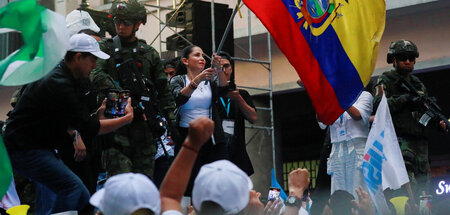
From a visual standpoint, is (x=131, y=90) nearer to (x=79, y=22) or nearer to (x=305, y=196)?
(x=79, y=22)

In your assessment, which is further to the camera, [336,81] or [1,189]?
[336,81]

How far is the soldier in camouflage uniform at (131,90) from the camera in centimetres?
853

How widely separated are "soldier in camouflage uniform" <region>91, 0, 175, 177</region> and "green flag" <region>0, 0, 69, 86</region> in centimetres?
198

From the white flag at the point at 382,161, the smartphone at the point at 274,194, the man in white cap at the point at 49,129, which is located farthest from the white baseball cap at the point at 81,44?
the white flag at the point at 382,161

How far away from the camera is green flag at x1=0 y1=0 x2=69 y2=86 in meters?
6.36

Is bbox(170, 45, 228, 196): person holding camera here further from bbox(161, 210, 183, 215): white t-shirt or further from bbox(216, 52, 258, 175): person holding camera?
bbox(161, 210, 183, 215): white t-shirt

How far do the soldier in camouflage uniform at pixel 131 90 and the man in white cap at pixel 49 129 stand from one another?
1.33m

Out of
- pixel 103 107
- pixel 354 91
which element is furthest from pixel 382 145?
pixel 103 107

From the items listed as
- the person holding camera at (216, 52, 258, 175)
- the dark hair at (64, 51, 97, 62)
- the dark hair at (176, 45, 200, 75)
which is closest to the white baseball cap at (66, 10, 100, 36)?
the dark hair at (176, 45, 200, 75)

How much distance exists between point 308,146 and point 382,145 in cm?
1035

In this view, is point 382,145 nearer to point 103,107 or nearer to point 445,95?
point 103,107

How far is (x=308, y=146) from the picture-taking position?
1911 centimetres

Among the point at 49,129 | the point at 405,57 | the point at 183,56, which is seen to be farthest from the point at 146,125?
the point at 405,57

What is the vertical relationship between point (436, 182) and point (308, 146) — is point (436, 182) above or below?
above
